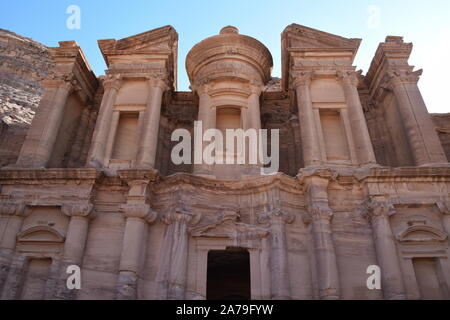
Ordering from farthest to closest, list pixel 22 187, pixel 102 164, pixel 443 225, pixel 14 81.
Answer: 1. pixel 14 81
2. pixel 102 164
3. pixel 22 187
4. pixel 443 225

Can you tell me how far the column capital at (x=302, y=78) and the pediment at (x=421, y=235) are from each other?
690 cm

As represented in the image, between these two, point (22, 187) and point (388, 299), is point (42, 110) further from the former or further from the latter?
point (388, 299)

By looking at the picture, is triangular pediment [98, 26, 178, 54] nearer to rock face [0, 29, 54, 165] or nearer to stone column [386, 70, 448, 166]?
rock face [0, 29, 54, 165]

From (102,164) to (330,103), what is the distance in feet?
30.2

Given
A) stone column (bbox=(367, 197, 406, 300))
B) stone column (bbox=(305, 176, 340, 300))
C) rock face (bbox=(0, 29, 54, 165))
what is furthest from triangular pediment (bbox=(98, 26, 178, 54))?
stone column (bbox=(367, 197, 406, 300))

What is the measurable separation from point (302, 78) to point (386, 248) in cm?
760

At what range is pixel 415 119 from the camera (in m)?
14.1

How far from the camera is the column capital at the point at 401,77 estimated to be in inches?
599

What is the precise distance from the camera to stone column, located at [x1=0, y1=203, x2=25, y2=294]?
11375 mm

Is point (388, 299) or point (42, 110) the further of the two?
point (42, 110)

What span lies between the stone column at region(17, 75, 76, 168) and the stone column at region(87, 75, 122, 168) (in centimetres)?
154

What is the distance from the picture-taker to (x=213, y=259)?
562 inches

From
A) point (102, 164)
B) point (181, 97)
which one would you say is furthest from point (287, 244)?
point (181, 97)

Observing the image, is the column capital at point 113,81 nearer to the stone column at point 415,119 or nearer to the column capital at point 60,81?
the column capital at point 60,81
